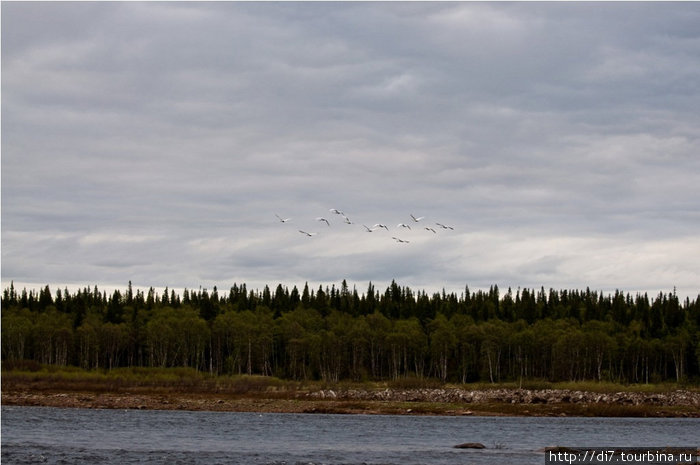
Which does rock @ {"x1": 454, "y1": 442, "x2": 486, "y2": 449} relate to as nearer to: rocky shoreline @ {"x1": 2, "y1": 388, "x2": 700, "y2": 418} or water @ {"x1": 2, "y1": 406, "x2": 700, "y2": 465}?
water @ {"x1": 2, "y1": 406, "x2": 700, "y2": 465}

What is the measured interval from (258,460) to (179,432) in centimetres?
1732

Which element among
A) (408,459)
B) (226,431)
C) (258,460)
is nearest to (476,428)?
(226,431)

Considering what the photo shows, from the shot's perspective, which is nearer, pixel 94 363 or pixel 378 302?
pixel 94 363

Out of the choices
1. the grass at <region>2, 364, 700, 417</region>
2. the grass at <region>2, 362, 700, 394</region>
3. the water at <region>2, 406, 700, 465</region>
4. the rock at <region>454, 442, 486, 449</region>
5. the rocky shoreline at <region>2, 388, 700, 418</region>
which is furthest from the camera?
the grass at <region>2, 362, 700, 394</region>

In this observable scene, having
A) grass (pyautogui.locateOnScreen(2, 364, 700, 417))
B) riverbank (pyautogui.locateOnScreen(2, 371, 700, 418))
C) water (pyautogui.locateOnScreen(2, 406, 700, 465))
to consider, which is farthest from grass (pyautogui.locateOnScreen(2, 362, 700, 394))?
water (pyautogui.locateOnScreen(2, 406, 700, 465))

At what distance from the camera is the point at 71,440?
54.6 m

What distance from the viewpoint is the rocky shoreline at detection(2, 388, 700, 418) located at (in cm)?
9019

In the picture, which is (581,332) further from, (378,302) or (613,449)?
(613,449)

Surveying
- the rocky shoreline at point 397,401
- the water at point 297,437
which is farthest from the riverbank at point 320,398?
the water at point 297,437

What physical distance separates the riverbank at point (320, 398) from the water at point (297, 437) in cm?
511

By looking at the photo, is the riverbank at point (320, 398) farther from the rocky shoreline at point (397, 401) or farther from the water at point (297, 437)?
the water at point (297, 437)

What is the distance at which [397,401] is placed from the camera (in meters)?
101

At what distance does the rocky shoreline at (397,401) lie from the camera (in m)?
90.2

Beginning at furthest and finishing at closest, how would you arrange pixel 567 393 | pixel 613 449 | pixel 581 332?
pixel 581 332 < pixel 567 393 < pixel 613 449
